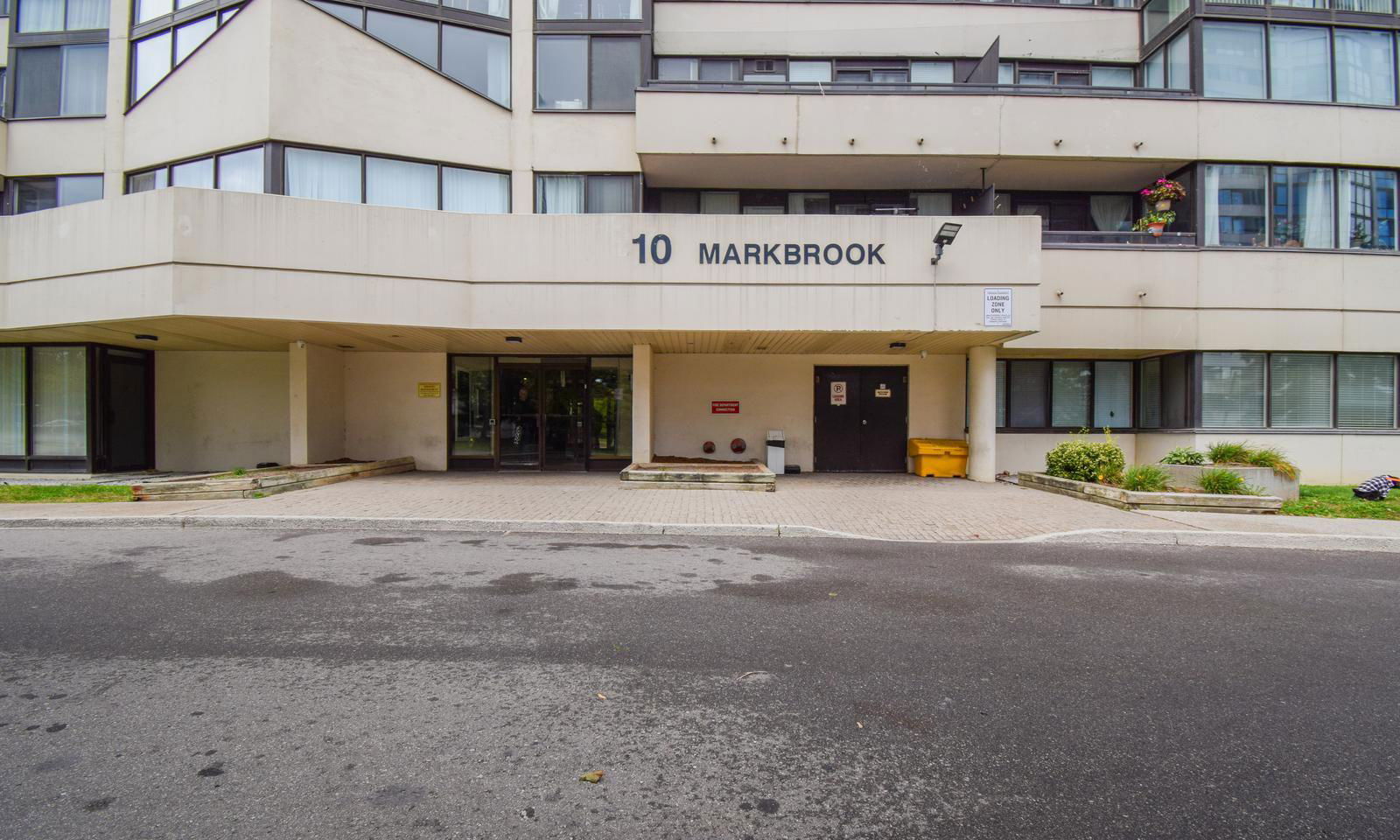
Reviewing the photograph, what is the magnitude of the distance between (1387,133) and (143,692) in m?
23.8

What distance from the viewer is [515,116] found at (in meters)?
15.0

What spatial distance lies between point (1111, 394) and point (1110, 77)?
27.3 feet

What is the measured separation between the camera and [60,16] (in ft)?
51.6

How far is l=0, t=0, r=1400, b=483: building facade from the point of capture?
12.8m

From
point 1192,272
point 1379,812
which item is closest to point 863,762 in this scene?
point 1379,812

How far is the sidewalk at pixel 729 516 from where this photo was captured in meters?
8.58

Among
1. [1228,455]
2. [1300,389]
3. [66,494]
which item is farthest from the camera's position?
[1300,389]

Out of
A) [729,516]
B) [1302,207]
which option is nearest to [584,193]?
[729,516]

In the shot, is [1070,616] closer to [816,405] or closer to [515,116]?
[816,405]

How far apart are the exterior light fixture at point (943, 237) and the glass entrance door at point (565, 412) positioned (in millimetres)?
8325

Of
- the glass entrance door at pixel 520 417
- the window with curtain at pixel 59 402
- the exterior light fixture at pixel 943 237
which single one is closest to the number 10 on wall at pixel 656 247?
the glass entrance door at pixel 520 417

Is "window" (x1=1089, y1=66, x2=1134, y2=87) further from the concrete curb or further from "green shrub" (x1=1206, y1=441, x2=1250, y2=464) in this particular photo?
the concrete curb

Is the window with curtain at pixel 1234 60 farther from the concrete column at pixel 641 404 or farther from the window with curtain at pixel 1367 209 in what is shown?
the concrete column at pixel 641 404

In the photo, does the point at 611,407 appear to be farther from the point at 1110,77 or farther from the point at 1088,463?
the point at 1110,77
